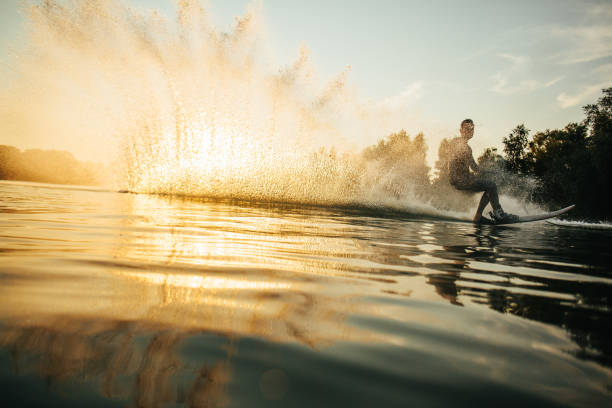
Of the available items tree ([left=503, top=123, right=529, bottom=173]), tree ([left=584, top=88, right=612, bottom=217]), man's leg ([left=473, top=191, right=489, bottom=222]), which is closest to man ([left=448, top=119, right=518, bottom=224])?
man's leg ([left=473, top=191, right=489, bottom=222])

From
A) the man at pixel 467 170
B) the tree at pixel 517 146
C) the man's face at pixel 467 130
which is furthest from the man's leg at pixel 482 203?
the tree at pixel 517 146

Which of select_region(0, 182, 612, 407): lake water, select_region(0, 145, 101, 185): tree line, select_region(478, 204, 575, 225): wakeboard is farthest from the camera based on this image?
select_region(0, 145, 101, 185): tree line

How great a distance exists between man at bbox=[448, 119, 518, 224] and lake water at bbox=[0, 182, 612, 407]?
7075mm

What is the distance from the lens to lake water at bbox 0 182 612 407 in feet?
3.17

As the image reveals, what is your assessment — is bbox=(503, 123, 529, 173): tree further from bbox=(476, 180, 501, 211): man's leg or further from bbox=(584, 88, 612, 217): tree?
bbox=(476, 180, 501, 211): man's leg

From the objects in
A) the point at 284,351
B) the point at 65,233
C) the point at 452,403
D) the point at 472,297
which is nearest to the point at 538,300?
the point at 472,297

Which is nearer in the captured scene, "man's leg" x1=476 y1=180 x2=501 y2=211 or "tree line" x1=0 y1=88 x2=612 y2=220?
"man's leg" x1=476 y1=180 x2=501 y2=211

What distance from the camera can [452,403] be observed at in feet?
3.16

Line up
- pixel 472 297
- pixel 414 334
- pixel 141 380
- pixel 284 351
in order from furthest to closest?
pixel 472 297
pixel 414 334
pixel 284 351
pixel 141 380

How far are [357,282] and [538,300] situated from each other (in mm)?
1179

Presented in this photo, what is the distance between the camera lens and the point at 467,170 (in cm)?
948

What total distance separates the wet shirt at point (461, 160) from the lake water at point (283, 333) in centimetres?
706

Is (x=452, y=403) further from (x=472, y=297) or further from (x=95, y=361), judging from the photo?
(x=472, y=297)

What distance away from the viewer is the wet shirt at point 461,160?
9.40 metres
